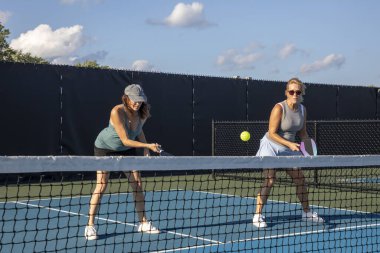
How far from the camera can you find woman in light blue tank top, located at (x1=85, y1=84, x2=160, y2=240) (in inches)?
188

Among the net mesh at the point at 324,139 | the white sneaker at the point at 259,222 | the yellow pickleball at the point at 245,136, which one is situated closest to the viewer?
the white sneaker at the point at 259,222

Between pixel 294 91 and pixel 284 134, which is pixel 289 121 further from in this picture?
pixel 294 91

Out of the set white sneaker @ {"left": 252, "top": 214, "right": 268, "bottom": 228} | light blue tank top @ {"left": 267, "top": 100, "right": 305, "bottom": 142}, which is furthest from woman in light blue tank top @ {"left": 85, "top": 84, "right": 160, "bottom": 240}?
light blue tank top @ {"left": 267, "top": 100, "right": 305, "bottom": 142}

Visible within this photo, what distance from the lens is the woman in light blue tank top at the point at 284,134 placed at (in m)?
5.55

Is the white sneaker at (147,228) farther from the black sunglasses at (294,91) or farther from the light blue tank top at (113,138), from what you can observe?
the black sunglasses at (294,91)

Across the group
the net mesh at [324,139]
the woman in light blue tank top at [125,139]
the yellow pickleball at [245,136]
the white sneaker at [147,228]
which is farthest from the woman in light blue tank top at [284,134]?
the yellow pickleball at [245,136]

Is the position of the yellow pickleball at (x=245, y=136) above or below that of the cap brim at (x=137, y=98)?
below

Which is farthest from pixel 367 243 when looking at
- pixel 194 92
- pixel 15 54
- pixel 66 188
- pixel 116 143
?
pixel 15 54

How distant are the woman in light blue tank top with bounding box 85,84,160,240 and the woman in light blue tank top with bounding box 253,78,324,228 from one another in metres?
1.14

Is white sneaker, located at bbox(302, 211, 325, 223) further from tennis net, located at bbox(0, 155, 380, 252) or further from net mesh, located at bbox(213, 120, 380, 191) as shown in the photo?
net mesh, located at bbox(213, 120, 380, 191)

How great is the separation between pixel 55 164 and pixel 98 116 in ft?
27.3

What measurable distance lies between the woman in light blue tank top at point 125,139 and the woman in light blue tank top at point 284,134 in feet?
3.73

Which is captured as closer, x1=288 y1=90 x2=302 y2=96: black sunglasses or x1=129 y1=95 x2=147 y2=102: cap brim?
x1=129 y1=95 x2=147 y2=102: cap brim

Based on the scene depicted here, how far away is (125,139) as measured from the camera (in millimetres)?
4711
